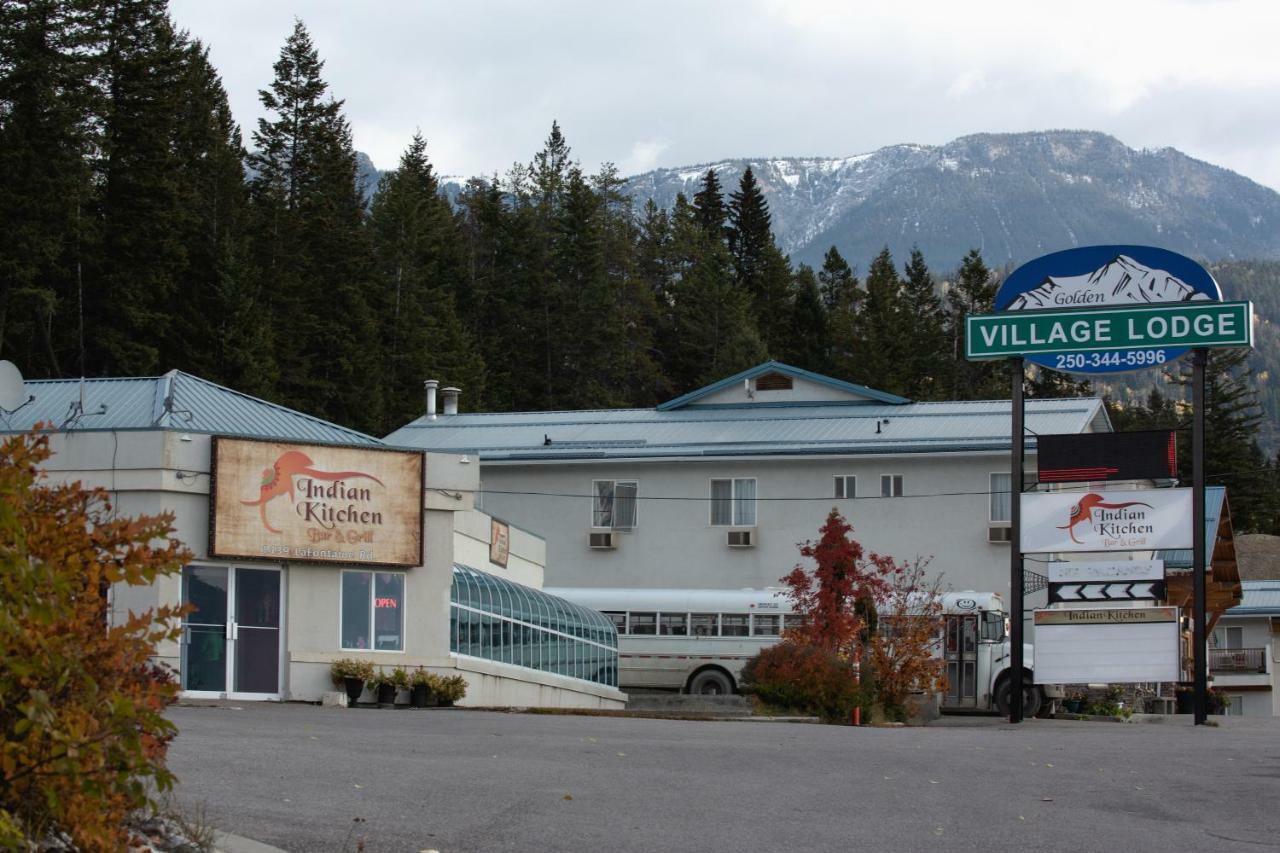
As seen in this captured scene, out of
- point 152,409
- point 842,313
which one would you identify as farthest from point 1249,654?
point 152,409

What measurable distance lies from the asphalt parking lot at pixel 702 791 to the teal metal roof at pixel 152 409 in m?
10.3

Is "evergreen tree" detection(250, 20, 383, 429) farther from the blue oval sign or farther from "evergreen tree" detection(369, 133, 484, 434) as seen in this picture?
the blue oval sign

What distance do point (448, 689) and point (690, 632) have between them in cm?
1056

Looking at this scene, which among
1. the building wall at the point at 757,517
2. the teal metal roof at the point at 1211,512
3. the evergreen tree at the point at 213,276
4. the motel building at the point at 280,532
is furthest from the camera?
the evergreen tree at the point at 213,276

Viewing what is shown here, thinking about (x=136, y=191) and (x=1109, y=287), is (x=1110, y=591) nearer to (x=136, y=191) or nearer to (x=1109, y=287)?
(x=1109, y=287)

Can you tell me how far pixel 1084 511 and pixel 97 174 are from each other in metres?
44.2

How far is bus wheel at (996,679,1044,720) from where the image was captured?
112 ft

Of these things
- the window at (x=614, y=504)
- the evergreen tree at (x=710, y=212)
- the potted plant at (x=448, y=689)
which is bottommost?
the potted plant at (x=448, y=689)

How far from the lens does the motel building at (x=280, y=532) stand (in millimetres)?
27766

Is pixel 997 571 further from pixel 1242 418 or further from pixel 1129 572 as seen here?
pixel 1242 418

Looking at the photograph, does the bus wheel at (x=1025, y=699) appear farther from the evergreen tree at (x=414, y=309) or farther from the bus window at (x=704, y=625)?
the evergreen tree at (x=414, y=309)

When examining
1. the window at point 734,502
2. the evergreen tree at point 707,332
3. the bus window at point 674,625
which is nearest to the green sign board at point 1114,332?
the bus window at point 674,625

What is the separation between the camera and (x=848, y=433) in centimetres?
4981

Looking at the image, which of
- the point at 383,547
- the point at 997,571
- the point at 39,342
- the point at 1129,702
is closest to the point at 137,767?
the point at 383,547
